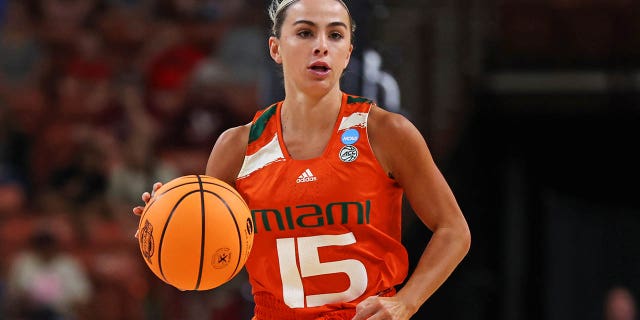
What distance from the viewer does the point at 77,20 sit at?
10.2m

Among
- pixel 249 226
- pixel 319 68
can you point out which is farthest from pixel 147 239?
pixel 319 68

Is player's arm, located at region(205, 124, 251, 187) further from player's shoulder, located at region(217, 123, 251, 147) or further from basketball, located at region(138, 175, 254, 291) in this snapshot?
basketball, located at region(138, 175, 254, 291)

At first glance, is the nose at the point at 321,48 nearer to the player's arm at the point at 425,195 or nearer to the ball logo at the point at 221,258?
the player's arm at the point at 425,195

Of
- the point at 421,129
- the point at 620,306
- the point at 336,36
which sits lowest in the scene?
the point at 620,306

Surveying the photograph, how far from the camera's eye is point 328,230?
3.52m

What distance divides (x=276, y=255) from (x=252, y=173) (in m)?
0.36

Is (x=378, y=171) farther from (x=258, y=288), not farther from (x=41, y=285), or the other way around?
(x=41, y=285)

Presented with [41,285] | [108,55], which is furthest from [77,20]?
[41,285]

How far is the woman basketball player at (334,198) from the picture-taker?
3504mm

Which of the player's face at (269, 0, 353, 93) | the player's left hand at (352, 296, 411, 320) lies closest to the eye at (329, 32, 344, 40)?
the player's face at (269, 0, 353, 93)

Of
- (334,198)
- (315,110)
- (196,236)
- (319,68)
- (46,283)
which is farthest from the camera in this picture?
(46,283)

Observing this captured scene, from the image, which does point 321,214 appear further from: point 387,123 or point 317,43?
point 317,43

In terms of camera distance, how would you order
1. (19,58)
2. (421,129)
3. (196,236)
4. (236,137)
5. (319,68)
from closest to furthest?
(196,236) → (319,68) → (236,137) → (421,129) → (19,58)

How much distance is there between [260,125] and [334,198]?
55 centimetres
